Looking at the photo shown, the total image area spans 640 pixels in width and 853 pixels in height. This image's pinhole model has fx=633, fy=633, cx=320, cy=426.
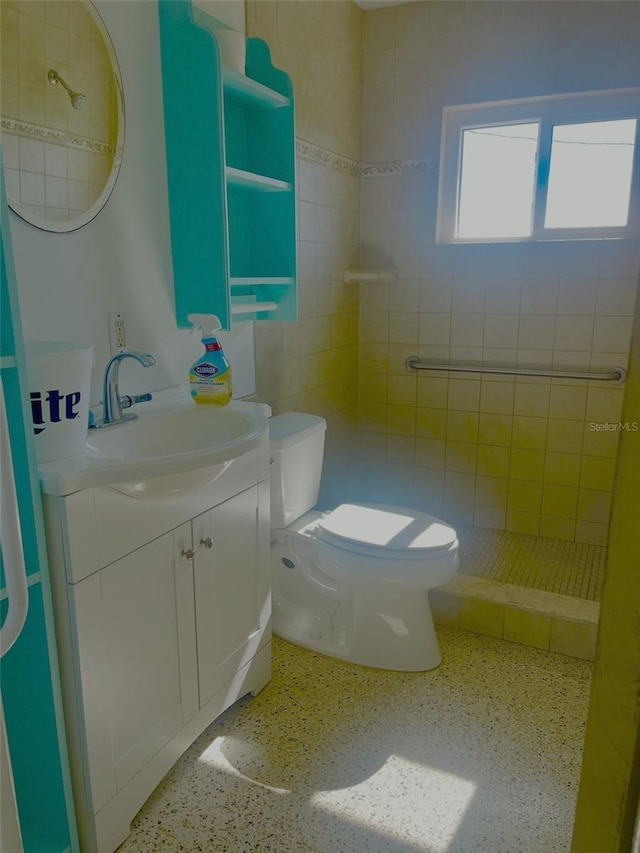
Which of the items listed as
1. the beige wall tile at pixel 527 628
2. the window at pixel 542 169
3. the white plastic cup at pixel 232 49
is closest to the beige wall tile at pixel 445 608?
the beige wall tile at pixel 527 628

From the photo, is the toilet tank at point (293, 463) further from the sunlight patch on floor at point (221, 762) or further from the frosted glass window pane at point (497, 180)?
the frosted glass window pane at point (497, 180)

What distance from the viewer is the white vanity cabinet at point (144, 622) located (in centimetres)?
125

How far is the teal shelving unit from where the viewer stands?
68.1 inches

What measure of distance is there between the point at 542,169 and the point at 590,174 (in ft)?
0.66

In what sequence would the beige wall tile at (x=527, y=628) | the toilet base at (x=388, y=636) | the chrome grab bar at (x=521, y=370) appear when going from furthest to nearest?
the chrome grab bar at (x=521, y=370)
the beige wall tile at (x=527, y=628)
the toilet base at (x=388, y=636)

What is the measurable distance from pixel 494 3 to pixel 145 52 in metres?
1.70

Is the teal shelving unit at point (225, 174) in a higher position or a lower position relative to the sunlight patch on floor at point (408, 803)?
higher

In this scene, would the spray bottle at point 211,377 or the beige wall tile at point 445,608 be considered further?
the beige wall tile at point 445,608

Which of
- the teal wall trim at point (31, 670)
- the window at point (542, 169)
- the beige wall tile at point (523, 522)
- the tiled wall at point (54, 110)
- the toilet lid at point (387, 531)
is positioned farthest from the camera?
the beige wall tile at point (523, 522)

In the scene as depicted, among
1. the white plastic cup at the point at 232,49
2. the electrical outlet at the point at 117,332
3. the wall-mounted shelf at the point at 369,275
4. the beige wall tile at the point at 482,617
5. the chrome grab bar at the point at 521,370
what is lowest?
the beige wall tile at the point at 482,617

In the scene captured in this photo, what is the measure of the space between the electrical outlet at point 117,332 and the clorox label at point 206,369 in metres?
0.21

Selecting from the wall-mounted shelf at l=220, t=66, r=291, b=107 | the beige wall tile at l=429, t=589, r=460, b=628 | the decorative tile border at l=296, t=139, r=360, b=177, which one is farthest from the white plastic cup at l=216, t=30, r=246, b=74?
the beige wall tile at l=429, t=589, r=460, b=628

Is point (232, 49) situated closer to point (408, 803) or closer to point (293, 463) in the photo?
point (293, 463)

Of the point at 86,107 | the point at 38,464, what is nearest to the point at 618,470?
the point at 38,464
